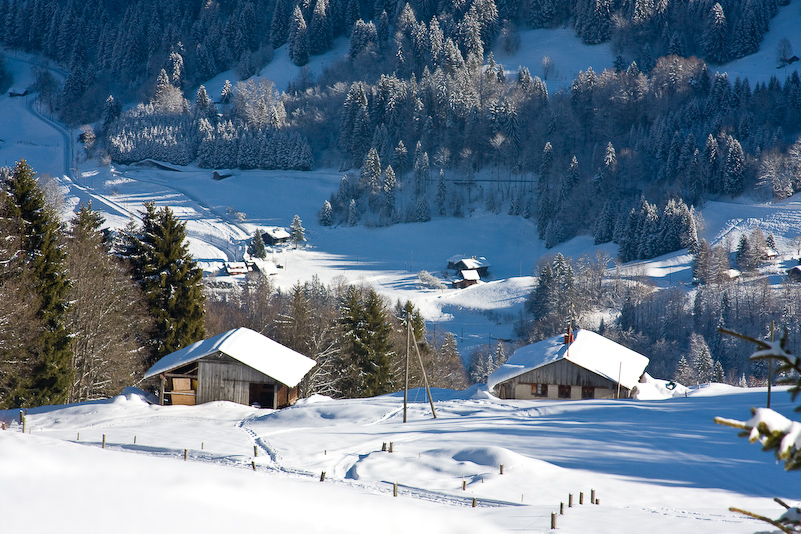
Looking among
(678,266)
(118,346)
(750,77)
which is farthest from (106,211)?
(750,77)

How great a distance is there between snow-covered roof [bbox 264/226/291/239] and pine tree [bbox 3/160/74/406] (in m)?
64.5

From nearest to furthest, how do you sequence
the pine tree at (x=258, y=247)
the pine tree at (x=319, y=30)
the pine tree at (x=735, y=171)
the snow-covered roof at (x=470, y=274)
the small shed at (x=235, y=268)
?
the small shed at (x=235, y=268) → the snow-covered roof at (x=470, y=274) → the pine tree at (x=258, y=247) → the pine tree at (x=735, y=171) → the pine tree at (x=319, y=30)

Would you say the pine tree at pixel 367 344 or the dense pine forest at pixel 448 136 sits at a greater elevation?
the dense pine forest at pixel 448 136

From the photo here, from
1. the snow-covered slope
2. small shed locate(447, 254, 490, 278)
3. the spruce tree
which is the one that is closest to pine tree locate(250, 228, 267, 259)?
the snow-covered slope

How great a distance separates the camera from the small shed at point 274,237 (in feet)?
306

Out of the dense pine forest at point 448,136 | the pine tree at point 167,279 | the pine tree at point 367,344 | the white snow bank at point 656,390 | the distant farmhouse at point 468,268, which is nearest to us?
the pine tree at point 167,279

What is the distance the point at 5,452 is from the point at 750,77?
13952cm

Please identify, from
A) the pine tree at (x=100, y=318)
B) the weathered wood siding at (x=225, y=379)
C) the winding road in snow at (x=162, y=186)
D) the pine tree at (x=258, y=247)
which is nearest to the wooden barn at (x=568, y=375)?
the weathered wood siding at (x=225, y=379)

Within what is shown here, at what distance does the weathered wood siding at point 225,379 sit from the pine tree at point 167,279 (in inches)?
138

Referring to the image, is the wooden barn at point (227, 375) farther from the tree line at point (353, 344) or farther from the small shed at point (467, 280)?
the small shed at point (467, 280)

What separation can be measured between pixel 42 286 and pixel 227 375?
9193mm

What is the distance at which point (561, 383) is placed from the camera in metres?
36.4

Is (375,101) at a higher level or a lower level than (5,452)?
higher

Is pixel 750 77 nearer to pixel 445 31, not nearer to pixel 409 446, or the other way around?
pixel 445 31
